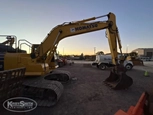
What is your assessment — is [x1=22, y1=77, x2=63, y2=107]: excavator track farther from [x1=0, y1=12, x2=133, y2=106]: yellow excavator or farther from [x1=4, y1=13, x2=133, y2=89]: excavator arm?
[x1=4, y1=13, x2=133, y2=89]: excavator arm

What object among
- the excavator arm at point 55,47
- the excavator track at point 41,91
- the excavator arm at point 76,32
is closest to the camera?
the excavator track at point 41,91

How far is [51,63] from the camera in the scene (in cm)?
934

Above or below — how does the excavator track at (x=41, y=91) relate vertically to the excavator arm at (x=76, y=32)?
below

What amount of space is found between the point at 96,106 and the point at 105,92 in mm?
2105

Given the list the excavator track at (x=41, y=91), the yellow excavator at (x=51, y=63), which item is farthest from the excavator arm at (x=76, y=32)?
the excavator track at (x=41, y=91)

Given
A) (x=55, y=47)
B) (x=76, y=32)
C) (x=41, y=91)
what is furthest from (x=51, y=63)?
(x=41, y=91)

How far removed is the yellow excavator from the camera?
6.29m

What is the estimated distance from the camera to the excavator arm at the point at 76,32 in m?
8.41

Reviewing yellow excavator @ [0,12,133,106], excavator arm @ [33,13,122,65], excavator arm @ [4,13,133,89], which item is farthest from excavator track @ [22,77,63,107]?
excavator arm @ [33,13,122,65]

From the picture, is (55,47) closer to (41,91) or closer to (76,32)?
(76,32)

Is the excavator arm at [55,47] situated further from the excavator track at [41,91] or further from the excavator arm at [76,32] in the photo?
the excavator track at [41,91]

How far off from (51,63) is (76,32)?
2.55 m

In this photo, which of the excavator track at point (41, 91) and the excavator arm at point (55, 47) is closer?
the excavator track at point (41, 91)

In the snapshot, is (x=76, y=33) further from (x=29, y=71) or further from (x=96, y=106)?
(x=96, y=106)
